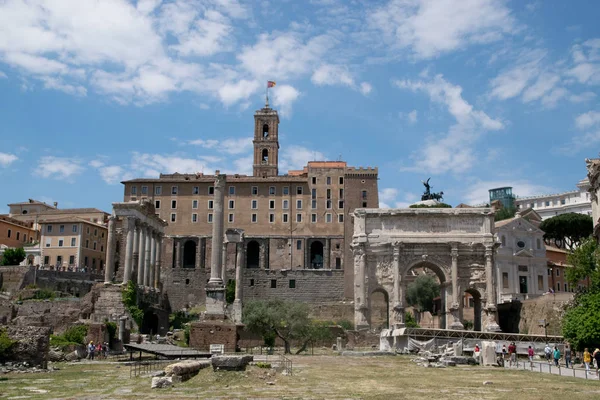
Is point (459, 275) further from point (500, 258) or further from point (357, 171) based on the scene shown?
point (357, 171)

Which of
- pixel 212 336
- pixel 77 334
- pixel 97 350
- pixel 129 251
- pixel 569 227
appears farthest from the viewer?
pixel 569 227

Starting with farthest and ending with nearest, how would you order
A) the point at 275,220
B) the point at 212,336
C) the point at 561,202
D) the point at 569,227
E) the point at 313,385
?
the point at 561,202 → the point at 569,227 → the point at 275,220 → the point at 212,336 → the point at 313,385

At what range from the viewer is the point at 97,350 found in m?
36.2

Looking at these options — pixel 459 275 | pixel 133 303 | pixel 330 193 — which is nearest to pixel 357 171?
pixel 330 193

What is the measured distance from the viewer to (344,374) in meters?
22.9

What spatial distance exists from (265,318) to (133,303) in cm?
1360

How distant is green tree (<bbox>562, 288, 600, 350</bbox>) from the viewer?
1105 inches

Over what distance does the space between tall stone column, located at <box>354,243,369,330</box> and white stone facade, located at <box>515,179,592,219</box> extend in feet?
214

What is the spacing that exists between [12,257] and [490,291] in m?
47.1

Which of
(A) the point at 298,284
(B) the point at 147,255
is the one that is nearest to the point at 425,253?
(B) the point at 147,255

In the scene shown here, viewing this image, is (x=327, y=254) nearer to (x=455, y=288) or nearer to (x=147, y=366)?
(x=455, y=288)

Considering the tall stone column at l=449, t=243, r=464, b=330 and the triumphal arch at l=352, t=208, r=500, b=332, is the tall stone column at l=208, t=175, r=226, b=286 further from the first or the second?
the tall stone column at l=449, t=243, r=464, b=330

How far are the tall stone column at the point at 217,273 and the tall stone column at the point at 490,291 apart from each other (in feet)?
72.6

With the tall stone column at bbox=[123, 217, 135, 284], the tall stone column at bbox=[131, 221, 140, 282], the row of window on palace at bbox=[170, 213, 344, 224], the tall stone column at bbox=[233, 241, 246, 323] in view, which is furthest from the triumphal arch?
the row of window on palace at bbox=[170, 213, 344, 224]
